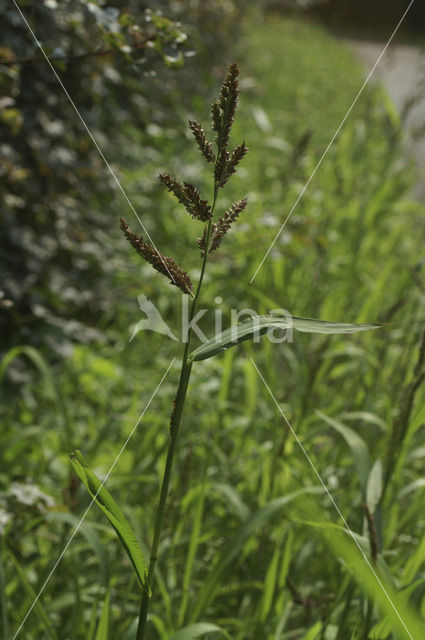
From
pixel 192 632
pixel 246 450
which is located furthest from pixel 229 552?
pixel 246 450

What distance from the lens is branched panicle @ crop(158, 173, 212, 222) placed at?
0.55 metres

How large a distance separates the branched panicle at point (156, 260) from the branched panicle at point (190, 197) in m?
0.05

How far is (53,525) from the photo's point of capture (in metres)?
1.34

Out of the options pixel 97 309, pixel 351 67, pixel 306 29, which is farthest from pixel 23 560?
pixel 306 29

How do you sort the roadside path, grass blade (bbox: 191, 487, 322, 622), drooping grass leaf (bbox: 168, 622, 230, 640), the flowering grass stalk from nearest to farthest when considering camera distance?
the flowering grass stalk → drooping grass leaf (bbox: 168, 622, 230, 640) → grass blade (bbox: 191, 487, 322, 622) → the roadside path

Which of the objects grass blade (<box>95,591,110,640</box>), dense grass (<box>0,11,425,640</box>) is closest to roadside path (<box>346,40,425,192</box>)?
dense grass (<box>0,11,425,640</box>)

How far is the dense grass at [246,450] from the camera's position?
101cm

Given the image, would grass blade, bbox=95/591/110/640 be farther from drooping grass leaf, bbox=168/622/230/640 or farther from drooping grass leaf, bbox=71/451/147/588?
drooping grass leaf, bbox=71/451/147/588

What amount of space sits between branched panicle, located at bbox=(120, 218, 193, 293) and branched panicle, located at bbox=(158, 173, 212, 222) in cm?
5

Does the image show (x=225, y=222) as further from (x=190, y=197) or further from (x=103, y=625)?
A: (x=103, y=625)

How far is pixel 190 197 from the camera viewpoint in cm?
56

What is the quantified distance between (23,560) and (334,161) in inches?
105

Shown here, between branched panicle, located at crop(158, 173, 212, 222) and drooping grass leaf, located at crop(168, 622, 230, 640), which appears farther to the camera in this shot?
drooping grass leaf, located at crop(168, 622, 230, 640)

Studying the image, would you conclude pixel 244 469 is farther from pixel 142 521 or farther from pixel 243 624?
pixel 243 624
